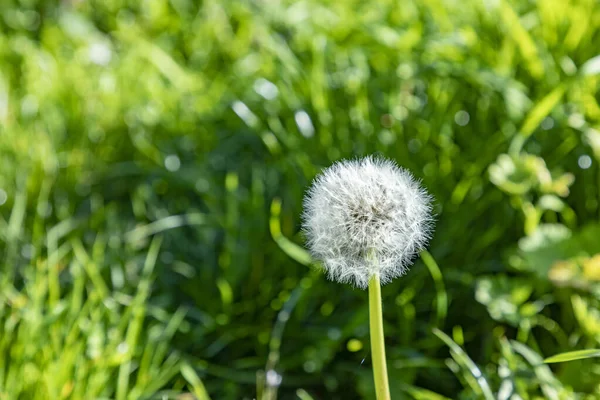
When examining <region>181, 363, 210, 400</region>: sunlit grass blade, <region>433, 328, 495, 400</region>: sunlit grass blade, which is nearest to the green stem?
<region>433, 328, 495, 400</region>: sunlit grass blade

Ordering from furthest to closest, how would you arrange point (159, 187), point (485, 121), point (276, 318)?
point (159, 187), point (485, 121), point (276, 318)

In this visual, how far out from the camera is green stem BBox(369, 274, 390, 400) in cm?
127

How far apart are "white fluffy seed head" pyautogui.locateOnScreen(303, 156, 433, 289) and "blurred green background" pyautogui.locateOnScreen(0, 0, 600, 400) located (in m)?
0.58

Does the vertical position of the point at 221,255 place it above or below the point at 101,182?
above

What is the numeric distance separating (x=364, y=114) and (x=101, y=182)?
1131 mm

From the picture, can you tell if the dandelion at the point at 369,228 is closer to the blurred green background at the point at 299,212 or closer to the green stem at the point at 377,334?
the green stem at the point at 377,334

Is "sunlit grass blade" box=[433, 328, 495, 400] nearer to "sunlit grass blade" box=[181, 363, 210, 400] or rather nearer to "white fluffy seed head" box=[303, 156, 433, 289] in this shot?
"white fluffy seed head" box=[303, 156, 433, 289]

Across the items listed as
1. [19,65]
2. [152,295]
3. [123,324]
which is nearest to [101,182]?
[152,295]

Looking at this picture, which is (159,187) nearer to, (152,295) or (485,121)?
(152,295)

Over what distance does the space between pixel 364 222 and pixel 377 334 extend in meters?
0.19

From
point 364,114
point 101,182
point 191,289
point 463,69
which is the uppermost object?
point 463,69

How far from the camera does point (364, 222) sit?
1269mm

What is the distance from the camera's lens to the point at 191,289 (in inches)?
103

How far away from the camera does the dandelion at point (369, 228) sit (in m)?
1.27
